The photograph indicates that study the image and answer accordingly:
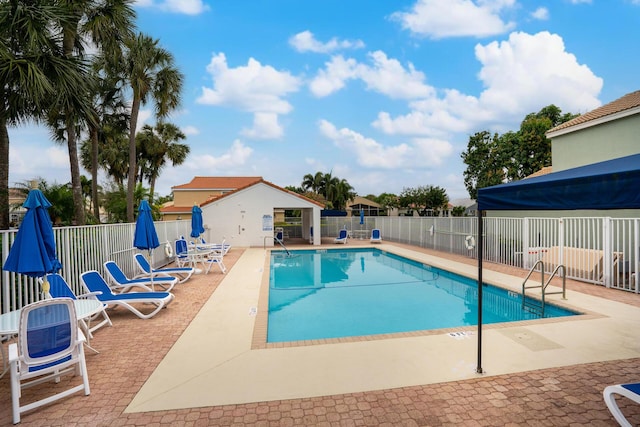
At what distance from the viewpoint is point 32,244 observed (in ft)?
15.1

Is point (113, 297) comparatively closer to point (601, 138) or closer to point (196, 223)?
point (196, 223)

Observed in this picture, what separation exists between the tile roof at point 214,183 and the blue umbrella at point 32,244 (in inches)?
1455

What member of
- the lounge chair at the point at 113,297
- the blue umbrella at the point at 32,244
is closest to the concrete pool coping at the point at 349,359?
the lounge chair at the point at 113,297

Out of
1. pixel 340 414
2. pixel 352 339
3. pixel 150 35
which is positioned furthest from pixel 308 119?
pixel 340 414

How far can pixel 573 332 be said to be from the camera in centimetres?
573

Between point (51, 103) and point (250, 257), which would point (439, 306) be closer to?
point (250, 257)

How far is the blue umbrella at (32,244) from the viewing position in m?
4.52

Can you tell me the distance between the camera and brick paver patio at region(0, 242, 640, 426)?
131 inches

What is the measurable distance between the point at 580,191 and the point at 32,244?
6396 mm

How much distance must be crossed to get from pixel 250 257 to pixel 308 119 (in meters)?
11.7

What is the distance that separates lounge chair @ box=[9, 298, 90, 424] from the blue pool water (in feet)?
10.9

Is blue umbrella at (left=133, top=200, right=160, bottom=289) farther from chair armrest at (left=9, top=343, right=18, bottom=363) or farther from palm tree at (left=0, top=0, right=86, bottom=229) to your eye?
chair armrest at (left=9, top=343, right=18, bottom=363)

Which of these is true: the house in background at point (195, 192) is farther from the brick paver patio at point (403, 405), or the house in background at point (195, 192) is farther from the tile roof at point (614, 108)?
the brick paver patio at point (403, 405)

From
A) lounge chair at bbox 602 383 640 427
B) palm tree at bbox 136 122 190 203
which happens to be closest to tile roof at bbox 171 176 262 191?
palm tree at bbox 136 122 190 203
